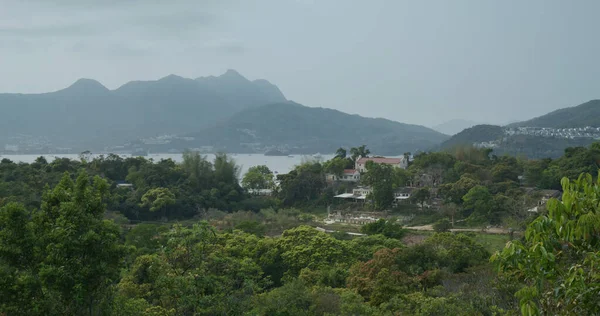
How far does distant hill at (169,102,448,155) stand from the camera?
359 ft

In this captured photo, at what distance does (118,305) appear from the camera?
6121 millimetres

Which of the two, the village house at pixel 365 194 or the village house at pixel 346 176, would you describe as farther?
the village house at pixel 346 176

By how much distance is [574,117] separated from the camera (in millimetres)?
77625

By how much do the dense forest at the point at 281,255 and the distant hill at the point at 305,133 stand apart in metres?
74.6

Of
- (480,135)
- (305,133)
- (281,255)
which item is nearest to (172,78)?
(305,133)

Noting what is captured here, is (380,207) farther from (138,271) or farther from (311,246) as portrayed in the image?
(138,271)

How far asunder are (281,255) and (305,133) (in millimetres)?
110903

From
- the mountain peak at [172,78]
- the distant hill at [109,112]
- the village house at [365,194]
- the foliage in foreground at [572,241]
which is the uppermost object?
the mountain peak at [172,78]

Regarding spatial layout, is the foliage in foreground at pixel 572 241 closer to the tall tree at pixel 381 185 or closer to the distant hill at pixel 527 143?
the tall tree at pixel 381 185

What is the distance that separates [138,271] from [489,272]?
7.37 metres

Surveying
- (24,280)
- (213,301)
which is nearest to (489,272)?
(213,301)

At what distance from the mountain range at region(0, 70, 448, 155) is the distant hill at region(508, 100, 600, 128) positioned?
72.2ft

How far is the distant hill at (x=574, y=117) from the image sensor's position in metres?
71.1

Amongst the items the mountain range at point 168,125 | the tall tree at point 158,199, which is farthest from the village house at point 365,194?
Answer: the mountain range at point 168,125
